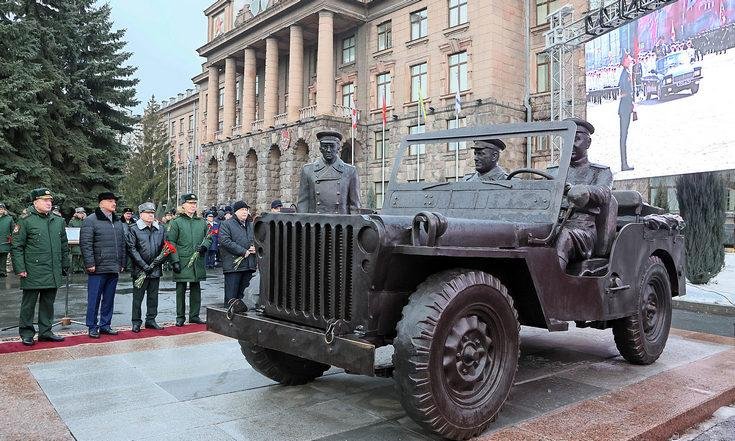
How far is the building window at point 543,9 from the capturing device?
28656mm

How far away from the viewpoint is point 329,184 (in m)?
6.01

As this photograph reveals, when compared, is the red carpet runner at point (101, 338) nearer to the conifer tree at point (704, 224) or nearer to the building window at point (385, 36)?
the conifer tree at point (704, 224)

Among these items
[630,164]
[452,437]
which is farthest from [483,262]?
[630,164]

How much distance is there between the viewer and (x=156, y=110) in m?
62.7

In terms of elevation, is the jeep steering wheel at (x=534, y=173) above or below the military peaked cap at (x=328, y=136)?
below

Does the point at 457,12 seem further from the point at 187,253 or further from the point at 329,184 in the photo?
the point at 329,184

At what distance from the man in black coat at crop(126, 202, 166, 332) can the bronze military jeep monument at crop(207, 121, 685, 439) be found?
13.1ft

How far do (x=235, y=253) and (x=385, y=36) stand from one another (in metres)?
29.5

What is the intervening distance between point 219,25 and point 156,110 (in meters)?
17.4

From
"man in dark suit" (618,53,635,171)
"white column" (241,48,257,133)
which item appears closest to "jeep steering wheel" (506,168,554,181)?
"man in dark suit" (618,53,635,171)

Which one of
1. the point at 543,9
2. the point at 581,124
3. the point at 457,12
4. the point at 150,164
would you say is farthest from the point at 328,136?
the point at 150,164

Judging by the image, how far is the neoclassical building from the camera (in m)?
Result: 29.3

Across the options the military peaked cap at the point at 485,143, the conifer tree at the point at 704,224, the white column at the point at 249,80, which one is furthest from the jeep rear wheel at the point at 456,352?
the white column at the point at 249,80

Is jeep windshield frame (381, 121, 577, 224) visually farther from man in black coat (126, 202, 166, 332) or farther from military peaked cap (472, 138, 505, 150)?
man in black coat (126, 202, 166, 332)
